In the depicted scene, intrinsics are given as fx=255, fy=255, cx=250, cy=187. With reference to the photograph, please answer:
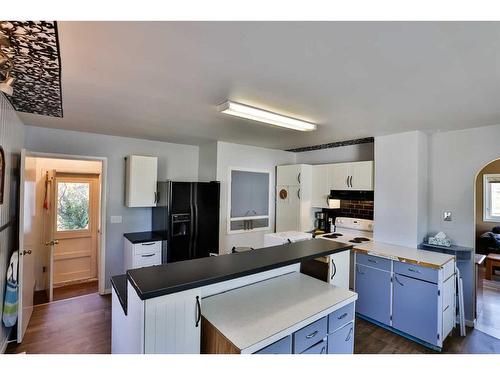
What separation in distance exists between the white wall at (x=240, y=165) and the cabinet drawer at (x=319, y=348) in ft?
8.87

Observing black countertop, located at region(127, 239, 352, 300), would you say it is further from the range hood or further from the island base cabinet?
the range hood

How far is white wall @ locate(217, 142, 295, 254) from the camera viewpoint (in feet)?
13.6

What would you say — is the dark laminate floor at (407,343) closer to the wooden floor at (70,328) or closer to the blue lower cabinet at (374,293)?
the blue lower cabinet at (374,293)

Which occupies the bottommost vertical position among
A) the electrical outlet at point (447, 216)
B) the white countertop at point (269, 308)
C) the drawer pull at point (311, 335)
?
the drawer pull at point (311, 335)

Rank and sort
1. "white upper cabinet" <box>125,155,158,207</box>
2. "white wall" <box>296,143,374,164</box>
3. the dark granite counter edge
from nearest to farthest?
the dark granite counter edge → "white upper cabinet" <box>125,155,158,207</box> → "white wall" <box>296,143,374,164</box>

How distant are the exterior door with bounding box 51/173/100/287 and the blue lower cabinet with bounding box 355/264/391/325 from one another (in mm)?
4363

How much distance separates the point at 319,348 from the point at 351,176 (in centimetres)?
290

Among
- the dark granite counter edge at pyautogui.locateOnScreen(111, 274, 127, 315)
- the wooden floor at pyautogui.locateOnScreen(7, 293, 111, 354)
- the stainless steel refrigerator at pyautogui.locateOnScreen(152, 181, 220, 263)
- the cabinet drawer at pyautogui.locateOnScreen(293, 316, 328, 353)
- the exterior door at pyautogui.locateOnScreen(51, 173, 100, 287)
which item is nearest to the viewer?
the cabinet drawer at pyautogui.locateOnScreen(293, 316, 328, 353)

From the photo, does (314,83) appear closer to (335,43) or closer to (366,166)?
(335,43)

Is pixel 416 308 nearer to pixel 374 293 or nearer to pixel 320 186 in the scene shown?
pixel 374 293

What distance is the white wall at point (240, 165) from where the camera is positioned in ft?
13.6

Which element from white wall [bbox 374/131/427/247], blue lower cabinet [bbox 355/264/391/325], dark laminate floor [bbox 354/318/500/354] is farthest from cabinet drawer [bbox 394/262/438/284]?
dark laminate floor [bbox 354/318/500/354]

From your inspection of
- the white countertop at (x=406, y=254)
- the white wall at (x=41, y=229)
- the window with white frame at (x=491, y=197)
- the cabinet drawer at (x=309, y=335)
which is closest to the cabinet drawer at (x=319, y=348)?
the cabinet drawer at (x=309, y=335)
